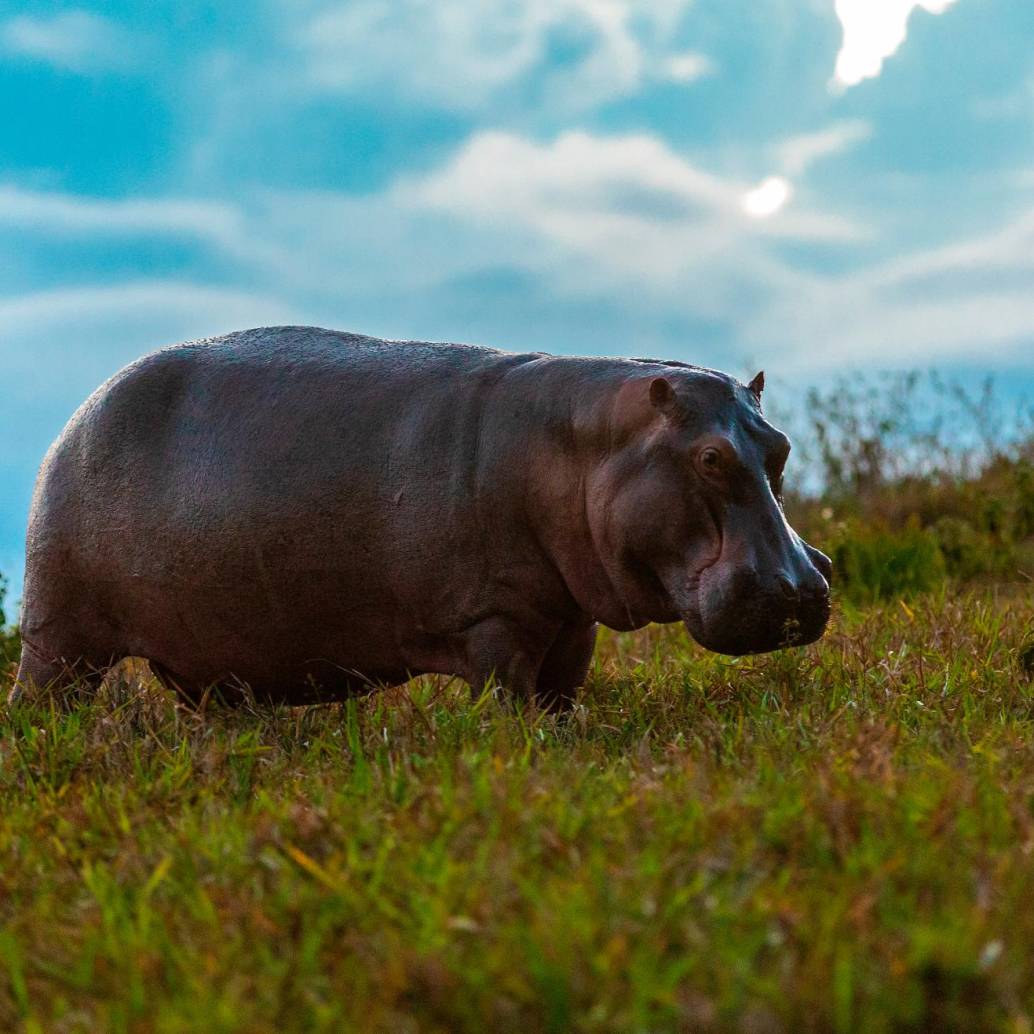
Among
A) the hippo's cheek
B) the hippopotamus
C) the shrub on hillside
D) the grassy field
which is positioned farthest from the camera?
the shrub on hillside

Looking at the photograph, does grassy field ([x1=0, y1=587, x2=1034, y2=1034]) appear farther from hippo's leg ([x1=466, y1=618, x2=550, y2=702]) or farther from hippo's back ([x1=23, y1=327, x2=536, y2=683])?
hippo's back ([x1=23, y1=327, x2=536, y2=683])

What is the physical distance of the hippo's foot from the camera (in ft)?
12.8

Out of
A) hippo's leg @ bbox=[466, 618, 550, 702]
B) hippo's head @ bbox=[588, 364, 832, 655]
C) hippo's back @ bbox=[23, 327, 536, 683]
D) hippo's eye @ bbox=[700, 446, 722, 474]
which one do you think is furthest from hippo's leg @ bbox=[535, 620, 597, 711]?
hippo's eye @ bbox=[700, 446, 722, 474]

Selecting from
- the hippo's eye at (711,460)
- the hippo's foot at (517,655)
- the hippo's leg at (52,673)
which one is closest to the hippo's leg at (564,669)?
the hippo's foot at (517,655)

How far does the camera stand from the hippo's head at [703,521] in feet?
11.5

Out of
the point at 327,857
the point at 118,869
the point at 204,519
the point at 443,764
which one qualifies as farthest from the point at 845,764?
the point at 204,519

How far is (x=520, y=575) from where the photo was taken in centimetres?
391

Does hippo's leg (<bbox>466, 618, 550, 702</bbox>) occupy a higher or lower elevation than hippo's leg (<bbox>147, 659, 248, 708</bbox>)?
higher

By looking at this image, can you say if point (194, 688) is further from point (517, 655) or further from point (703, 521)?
point (703, 521)

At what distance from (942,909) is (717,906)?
0.33 metres

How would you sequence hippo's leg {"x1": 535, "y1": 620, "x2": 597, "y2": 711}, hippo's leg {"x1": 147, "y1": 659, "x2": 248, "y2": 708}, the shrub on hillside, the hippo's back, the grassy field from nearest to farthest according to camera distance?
the grassy field, the hippo's back, hippo's leg {"x1": 535, "y1": 620, "x2": 597, "y2": 711}, hippo's leg {"x1": 147, "y1": 659, "x2": 248, "y2": 708}, the shrub on hillside

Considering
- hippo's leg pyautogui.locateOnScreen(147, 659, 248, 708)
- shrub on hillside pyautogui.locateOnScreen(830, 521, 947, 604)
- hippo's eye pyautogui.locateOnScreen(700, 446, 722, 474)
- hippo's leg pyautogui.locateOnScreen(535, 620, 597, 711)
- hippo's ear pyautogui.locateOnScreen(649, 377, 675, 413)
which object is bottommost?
hippo's leg pyautogui.locateOnScreen(147, 659, 248, 708)

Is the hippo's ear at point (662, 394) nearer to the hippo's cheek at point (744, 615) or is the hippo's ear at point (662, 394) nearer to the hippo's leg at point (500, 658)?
the hippo's cheek at point (744, 615)

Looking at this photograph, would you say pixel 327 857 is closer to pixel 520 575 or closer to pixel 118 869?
pixel 118 869
